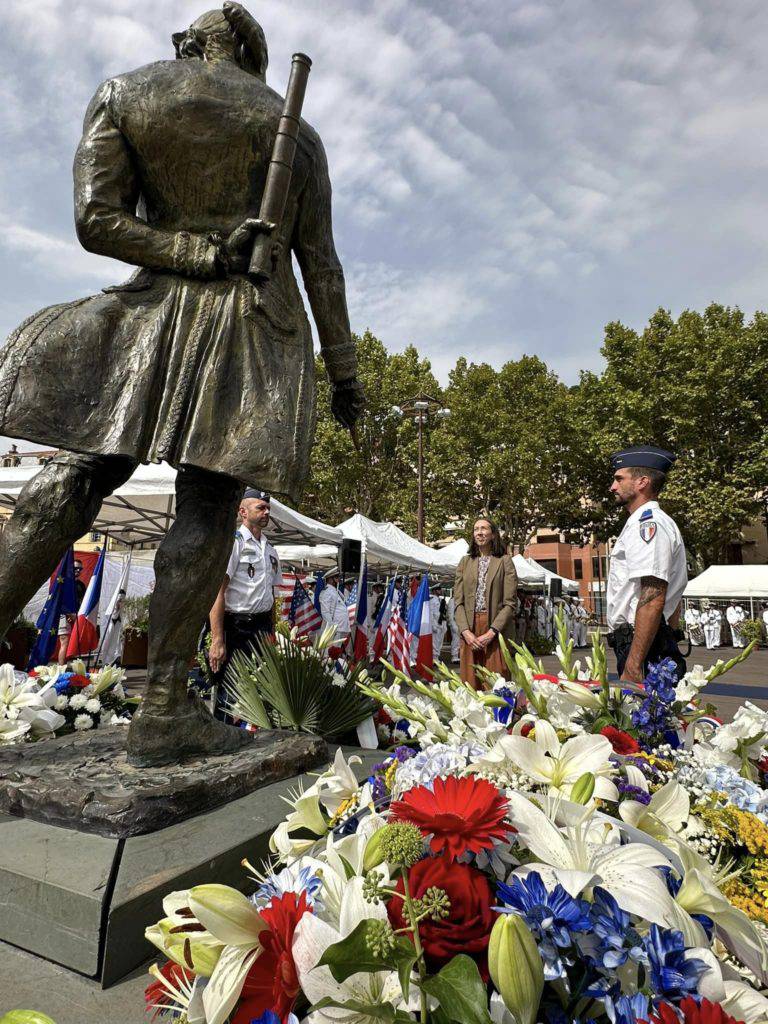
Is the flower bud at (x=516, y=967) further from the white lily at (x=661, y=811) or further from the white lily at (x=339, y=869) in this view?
the white lily at (x=661, y=811)

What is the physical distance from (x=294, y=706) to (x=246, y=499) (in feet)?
9.04

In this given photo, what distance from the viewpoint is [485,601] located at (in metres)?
5.89

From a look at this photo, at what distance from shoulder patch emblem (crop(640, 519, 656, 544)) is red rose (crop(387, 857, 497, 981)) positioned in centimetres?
254

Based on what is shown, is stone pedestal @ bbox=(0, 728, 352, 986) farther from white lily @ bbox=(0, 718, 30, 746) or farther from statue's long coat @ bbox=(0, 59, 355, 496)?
statue's long coat @ bbox=(0, 59, 355, 496)

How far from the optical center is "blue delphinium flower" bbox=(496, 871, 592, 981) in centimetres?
76

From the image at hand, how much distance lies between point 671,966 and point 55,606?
889cm

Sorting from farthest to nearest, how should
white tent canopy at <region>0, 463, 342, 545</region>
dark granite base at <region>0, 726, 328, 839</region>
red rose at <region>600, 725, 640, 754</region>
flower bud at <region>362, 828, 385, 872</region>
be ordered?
1. white tent canopy at <region>0, 463, 342, 545</region>
2. dark granite base at <region>0, 726, 328, 839</region>
3. red rose at <region>600, 725, 640, 754</region>
4. flower bud at <region>362, 828, 385, 872</region>

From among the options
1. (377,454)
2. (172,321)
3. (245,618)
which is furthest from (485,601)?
(377,454)

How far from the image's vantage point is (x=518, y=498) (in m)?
33.4

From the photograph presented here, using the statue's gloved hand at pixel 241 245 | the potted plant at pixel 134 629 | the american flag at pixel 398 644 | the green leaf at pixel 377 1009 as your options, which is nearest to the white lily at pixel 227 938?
the green leaf at pixel 377 1009

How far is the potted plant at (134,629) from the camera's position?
12398mm

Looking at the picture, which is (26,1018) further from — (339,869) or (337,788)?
(337,788)

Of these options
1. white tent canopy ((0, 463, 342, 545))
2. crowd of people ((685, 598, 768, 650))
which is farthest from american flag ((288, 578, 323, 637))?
crowd of people ((685, 598, 768, 650))

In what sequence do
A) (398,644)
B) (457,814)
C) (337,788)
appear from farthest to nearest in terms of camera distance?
(398,644)
(337,788)
(457,814)
